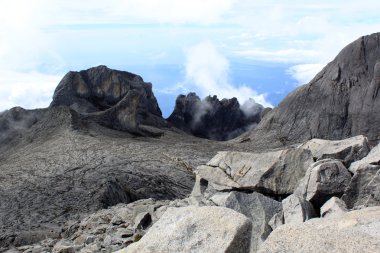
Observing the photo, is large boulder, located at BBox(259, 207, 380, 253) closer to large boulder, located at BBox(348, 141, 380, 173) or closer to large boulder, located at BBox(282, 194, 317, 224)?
large boulder, located at BBox(282, 194, 317, 224)

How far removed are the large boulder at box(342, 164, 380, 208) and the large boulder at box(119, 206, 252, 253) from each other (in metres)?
5.53

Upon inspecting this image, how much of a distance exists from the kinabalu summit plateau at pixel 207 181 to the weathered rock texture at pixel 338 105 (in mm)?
136

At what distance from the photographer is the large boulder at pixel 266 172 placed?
18.8 meters

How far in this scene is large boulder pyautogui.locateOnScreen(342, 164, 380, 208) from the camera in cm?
1505

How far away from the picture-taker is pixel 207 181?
21.8 m

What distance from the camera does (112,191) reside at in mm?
32281

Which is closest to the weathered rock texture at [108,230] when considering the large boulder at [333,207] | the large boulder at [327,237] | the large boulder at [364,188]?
the large boulder at [333,207]

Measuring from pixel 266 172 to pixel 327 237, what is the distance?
974 cm

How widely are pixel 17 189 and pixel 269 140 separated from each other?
35.7 meters

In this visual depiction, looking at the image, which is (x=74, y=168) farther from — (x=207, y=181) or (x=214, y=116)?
(x=214, y=116)

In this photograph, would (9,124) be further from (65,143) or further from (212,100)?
(212,100)

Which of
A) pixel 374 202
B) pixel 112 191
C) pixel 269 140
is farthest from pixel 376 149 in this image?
pixel 269 140

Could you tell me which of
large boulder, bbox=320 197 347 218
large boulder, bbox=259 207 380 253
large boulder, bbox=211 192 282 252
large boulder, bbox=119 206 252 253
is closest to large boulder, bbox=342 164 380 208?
large boulder, bbox=320 197 347 218

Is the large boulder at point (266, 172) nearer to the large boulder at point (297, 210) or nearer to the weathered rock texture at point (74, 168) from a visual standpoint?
the large boulder at point (297, 210)
